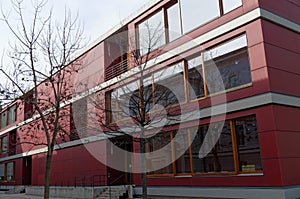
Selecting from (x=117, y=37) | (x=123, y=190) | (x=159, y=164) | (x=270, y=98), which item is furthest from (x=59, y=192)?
(x=270, y=98)

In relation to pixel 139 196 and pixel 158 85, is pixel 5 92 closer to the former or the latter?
pixel 158 85

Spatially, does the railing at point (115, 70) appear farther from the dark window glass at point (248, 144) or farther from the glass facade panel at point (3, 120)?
the glass facade panel at point (3, 120)

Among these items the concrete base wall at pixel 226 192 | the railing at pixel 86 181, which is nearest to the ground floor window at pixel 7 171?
the railing at pixel 86 181

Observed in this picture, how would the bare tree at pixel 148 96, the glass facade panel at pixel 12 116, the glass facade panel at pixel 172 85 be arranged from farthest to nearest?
the glass facade panel at pixel 12 116, the glass facade panel at pixel 172 85, the bare tree at pixel 148 96

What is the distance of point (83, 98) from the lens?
719 inches

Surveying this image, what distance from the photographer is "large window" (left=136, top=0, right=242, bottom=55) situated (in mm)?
13383

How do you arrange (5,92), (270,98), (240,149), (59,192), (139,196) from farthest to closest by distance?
(59,192)
(139,196)
(240,149)
(270,98)
(5,92)

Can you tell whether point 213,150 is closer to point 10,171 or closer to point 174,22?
point 174,22

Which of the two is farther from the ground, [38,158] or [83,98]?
[83,98]

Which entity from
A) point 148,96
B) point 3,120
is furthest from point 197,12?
point 3,120

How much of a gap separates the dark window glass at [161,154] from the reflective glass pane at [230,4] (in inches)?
240

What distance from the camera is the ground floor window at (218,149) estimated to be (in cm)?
1158

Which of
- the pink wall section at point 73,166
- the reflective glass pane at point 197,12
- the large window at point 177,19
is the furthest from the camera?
the pink wall section at point 73,166

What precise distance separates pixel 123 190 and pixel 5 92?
8874 mm
